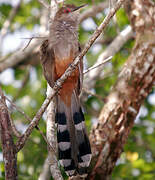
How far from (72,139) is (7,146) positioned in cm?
109

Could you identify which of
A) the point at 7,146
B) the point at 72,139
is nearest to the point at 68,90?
the point at 72,139

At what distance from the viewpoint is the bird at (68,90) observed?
3631 mm

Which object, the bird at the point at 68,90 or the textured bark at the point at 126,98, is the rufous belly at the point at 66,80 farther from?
the textured bark at the point at 126,98

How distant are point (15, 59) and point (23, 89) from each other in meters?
1.02

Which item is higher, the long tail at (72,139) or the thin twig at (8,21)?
the thin twig at (8,21)

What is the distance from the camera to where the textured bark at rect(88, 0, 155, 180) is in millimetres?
3988

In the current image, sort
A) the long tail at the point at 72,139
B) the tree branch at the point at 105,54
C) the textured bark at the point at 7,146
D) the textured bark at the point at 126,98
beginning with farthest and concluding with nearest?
the tree branch at the point at 105,54 → the textured bark at the point at 126,98 → the long tail at the point at 72,139 → the textured bark at the point at 7,146

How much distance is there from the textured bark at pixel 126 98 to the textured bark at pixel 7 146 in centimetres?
134

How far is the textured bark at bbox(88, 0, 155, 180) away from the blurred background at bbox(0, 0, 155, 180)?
300mm

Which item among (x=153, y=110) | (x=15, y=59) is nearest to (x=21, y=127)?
(x=15, y=59)

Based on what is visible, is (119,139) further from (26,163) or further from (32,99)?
(32,99)

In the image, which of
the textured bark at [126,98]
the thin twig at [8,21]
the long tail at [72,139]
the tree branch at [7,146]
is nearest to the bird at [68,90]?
the long tail at [72,139]

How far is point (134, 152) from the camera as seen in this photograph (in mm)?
5074

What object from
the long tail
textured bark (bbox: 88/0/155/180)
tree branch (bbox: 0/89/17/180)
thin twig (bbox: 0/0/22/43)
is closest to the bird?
the long tail
